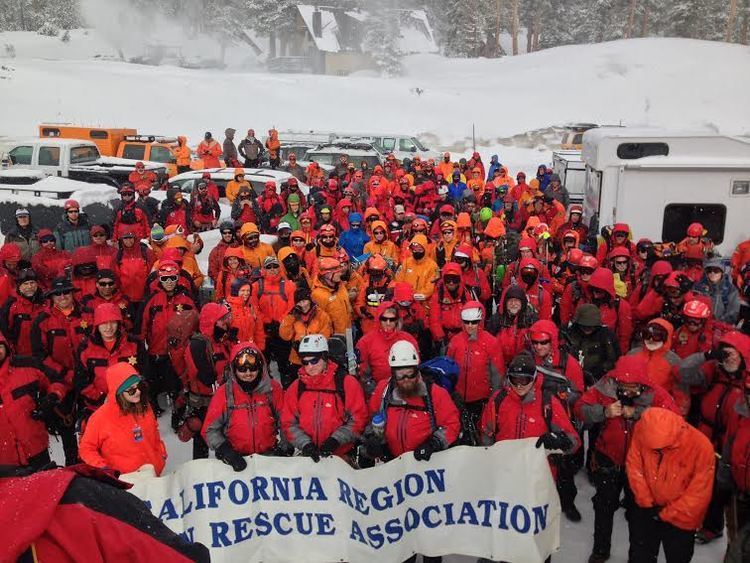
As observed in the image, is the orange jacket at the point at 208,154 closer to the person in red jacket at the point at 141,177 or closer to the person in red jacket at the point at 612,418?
the person in red jacket at the point at 141,177

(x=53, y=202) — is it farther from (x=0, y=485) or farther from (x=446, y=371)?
(x=0, y=485)

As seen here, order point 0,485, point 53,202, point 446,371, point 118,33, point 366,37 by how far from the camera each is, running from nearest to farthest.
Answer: point 0,485 < point 446,371 < point 53,202 < point 366,37 < point 118,33

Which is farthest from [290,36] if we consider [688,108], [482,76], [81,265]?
[81,265]

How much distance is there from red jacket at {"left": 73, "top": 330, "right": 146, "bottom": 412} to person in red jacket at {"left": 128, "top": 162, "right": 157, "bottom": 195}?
33.0 ft

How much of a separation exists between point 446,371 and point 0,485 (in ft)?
13.7

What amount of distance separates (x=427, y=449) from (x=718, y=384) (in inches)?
92.6

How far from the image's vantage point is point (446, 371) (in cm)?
557

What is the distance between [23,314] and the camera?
6.59m

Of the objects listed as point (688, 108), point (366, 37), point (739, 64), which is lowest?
point (688, 108)

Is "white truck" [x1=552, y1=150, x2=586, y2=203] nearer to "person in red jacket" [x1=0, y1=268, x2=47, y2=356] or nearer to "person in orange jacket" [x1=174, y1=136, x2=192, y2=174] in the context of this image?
"person in orange jacket" [x1=174, y1=136, x2=192, y2=174]

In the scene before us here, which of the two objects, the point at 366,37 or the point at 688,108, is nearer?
the point at 688,108

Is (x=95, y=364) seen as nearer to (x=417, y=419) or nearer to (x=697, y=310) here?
(x=417, y=419)

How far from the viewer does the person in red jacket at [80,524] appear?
1558 millimetres

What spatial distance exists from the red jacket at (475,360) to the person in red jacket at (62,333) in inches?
142
